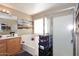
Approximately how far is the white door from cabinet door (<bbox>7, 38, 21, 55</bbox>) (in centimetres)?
55

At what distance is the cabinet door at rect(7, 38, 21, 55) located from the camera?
1386mm

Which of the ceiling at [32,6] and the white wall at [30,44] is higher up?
the ceiling at [32,6]

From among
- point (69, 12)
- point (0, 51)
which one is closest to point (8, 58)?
point (0, 51)

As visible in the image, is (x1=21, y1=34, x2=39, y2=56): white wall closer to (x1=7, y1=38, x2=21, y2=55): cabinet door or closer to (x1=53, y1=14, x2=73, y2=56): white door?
(x1=7, y1=38, x2=21, y2=55): cabinet door

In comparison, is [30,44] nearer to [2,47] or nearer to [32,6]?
[2,47]

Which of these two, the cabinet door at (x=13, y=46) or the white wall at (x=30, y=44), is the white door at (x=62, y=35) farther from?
the cabinet door at (x=13, y=46)

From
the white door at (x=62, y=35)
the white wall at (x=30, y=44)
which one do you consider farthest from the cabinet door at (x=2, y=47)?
the white door at (x=62, y=35)

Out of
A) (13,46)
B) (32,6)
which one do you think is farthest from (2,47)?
(32,6)

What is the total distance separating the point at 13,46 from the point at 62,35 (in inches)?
29.6

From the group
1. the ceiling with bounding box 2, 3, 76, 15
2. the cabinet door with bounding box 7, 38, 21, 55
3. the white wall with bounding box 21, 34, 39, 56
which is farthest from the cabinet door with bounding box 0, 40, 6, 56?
the ceiling with bounding box 2, 3, 76, 15

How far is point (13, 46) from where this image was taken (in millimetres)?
1421

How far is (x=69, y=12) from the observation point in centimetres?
133

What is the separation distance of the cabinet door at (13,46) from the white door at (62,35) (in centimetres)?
55

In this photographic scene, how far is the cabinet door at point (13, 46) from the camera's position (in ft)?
4.55
